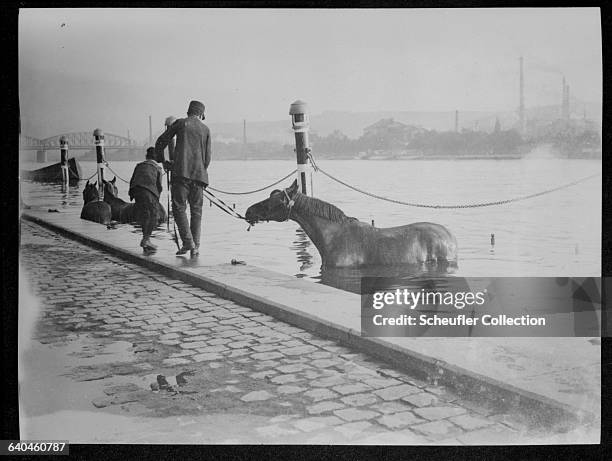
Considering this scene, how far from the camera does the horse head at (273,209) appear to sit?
4.28 m

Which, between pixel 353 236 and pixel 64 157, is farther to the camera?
pixel 64 157

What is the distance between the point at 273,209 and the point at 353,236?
0.56 m

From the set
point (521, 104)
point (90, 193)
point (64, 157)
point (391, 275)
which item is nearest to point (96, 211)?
point (90, 193)

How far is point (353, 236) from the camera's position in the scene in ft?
13.7

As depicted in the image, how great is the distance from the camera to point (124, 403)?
11.9 ft

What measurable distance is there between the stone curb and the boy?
163 mm

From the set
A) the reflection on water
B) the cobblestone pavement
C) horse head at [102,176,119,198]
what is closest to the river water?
the reflection on water

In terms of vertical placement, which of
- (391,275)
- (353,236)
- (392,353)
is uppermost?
(353,236)

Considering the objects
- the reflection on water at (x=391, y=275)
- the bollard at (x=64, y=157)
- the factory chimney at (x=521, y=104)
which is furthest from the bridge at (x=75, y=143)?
the factory chimney at (x=521, y=104)

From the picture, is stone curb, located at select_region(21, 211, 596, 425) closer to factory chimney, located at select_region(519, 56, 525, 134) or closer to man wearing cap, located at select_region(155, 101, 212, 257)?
man wearing cap, located at select_region(155, 101, 212, 257)

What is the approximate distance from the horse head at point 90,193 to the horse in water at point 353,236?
3.59ft

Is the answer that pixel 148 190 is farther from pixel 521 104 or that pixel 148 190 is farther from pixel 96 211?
pixel 521 104
